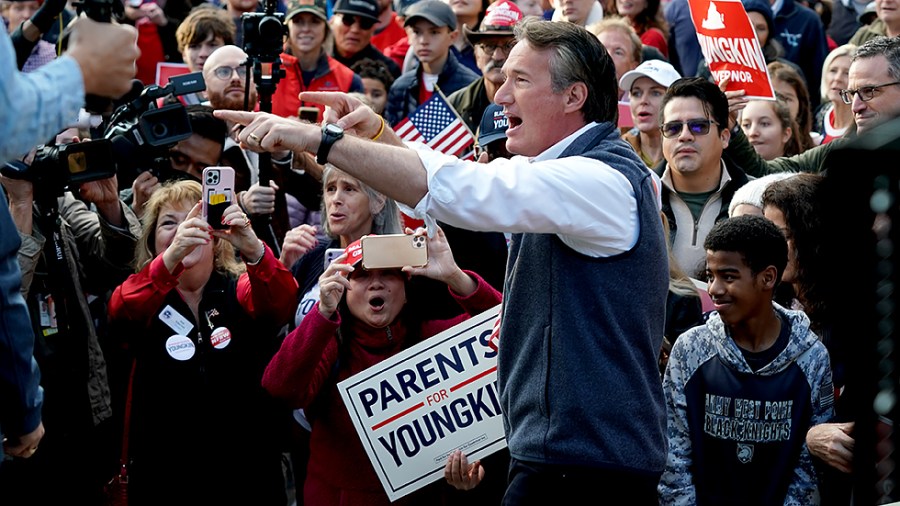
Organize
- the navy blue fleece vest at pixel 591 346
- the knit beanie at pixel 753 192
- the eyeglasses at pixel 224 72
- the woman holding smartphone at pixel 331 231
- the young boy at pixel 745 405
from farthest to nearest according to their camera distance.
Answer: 1. the eyeglasses at pixel 224 72
2. the woman holding smartphone at pixel 331 231
3. the knit beanie at pixel 753 192
4. the young boy at pixel 745 405
5. the navy blue fleece vest at pixel 591 346

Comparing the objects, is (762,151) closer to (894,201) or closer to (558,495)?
(558,495)

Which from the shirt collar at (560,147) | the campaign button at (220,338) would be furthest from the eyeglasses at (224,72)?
the shirt collar at (560,147)

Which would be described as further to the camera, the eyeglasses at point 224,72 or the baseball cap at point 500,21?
the baseball cap at point 500,21

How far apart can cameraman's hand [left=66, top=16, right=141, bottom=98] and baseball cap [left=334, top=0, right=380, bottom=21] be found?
7.27 meters

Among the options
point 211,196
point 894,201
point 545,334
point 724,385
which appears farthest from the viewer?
point 211,196

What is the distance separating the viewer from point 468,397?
5.70m

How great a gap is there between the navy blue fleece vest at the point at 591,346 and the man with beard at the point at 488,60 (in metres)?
4.32

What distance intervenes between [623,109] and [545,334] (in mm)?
4193

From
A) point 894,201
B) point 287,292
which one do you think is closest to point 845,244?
point 894,201

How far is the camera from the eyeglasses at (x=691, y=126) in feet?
21.7

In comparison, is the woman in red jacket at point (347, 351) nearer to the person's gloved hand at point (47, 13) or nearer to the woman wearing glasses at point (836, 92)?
the person's gloved hand at point (47, 13)

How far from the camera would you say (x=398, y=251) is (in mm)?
5492

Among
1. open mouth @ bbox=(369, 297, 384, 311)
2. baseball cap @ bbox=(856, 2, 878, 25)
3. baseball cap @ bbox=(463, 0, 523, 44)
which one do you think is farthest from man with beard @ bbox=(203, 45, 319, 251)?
baseball cap @ bbox=(856, 2, 878, 25)

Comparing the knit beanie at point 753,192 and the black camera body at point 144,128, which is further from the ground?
the black camera body at point 144,128
